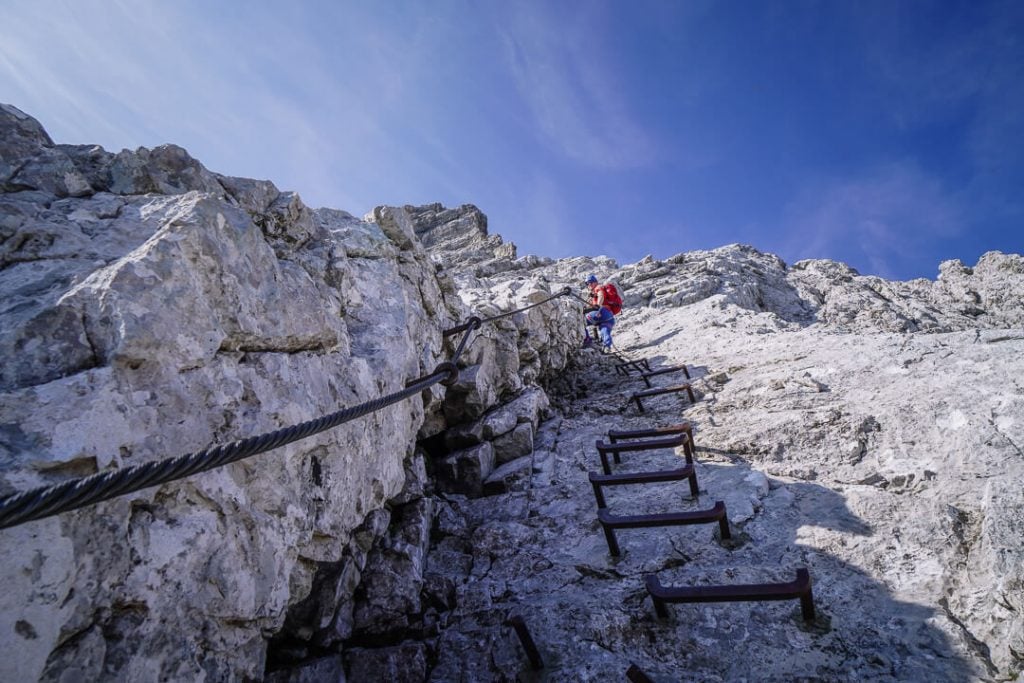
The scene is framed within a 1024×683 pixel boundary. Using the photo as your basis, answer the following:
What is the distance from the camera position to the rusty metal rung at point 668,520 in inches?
172

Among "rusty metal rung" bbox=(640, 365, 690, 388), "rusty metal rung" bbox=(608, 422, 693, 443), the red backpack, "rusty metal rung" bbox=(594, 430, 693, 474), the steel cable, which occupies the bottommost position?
"rusty metal rung" bbox=(594, 430, 693, 474)

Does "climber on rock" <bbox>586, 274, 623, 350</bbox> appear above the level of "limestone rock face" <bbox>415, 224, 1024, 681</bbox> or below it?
above

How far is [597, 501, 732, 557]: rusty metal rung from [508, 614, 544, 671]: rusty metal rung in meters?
1.24

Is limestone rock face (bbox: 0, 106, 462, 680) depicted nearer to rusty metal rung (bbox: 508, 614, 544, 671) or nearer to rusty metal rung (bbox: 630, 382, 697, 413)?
rusty metal rung (bbox: 508, 614, 544, 671)

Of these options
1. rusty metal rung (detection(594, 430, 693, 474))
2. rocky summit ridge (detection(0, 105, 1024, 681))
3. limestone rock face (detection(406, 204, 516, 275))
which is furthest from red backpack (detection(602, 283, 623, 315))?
limestone rock face (detection(406, 204, 516, 275))

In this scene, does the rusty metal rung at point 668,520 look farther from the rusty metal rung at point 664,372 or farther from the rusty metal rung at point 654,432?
the rusty metal rung at point 664,372

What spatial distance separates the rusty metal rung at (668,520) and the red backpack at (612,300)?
10049 millimetres

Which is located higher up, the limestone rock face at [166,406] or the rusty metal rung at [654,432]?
the limestone rock face at [166,406]

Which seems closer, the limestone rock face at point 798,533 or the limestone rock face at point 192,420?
the limestone rock face at point 192,420

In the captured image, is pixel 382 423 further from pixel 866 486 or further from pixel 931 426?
pixel 931 426

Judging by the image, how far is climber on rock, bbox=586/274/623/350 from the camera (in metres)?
14.0

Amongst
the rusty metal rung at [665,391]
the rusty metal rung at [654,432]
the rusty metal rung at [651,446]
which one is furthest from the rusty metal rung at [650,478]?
the rusty metal rung at [665,391]

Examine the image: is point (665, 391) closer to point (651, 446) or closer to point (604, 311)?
point (651, 446)

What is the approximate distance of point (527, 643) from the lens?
367cm
